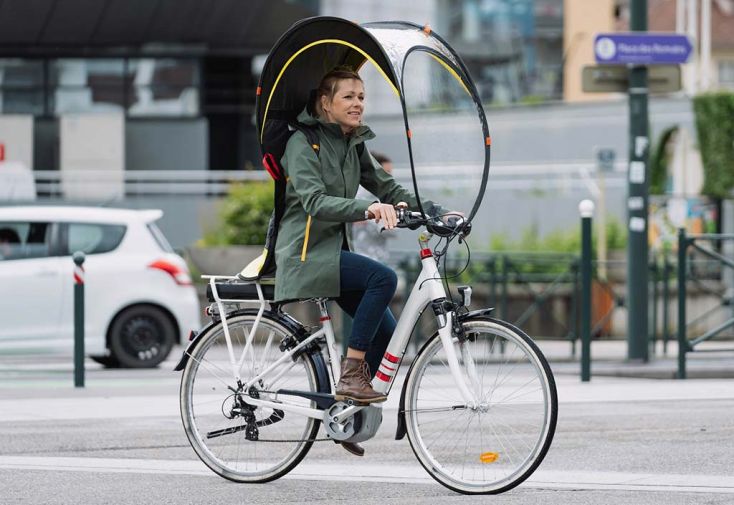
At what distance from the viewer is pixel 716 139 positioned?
29.0 meters

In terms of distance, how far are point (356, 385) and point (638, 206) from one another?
26.2 ft

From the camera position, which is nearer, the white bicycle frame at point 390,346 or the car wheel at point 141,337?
the white bicycle frame at point 390,346

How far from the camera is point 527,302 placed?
59.1 feet

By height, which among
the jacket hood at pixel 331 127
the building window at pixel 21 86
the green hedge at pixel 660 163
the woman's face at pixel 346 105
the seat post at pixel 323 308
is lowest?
the seat post at pixel 323 308

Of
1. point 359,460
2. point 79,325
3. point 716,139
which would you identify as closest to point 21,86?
point 716,139

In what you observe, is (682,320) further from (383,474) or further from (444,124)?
(444,124)

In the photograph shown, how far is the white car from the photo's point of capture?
47.8 feet

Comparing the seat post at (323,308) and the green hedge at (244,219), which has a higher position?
the green hedge at (244,219)

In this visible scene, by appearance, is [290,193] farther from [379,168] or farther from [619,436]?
[619,436]

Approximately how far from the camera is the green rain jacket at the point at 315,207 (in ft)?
21.9

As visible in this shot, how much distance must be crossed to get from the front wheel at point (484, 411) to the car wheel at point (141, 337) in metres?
8.56

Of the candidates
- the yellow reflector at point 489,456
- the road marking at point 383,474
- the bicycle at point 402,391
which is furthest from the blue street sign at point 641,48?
the yellow reflector at point 489,456

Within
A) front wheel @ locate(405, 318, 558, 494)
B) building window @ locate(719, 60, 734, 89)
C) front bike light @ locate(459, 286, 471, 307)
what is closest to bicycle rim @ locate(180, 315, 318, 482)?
front wheel @ locate(405, 318, 558, 494)

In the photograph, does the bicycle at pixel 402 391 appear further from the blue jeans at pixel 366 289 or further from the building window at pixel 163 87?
the building window at pixel 163 87
